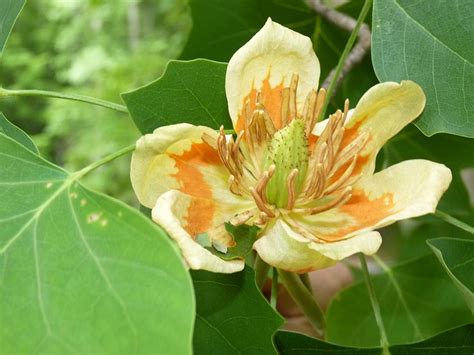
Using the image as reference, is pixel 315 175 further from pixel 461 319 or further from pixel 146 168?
pixel 461 319

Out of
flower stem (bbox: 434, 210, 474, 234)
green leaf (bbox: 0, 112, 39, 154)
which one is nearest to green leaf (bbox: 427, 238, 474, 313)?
flower stem (bbox: 434, 210, 474, 234)

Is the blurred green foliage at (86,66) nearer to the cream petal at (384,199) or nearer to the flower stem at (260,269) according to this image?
the flower stem at (260,269)

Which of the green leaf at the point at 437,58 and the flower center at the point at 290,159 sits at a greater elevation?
the green leaf at the point at 437,58

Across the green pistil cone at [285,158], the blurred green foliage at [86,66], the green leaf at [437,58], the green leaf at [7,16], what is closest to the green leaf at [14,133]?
the green leaf at [7,16]

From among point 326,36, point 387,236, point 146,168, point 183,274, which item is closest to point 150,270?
point 183,274

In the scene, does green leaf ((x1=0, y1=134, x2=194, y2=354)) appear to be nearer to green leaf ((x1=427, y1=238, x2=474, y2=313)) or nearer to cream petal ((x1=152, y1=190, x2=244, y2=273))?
cream petal ((x1=152, y1=190, x2=244, y2=273))

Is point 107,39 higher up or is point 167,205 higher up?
point 167,205

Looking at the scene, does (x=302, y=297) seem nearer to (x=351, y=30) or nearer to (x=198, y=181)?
(x=198, y=181)
